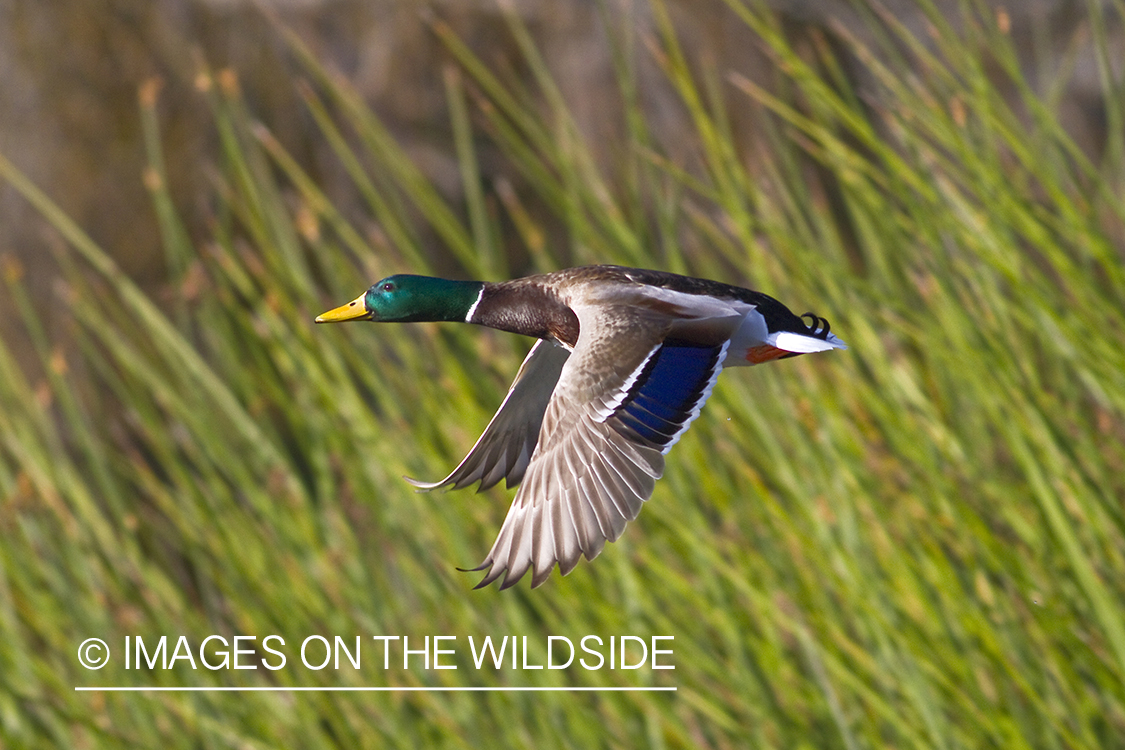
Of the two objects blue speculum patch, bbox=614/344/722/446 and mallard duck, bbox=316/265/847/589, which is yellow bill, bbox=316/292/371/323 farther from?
blue speculum patch, bbox=614/344/722/446

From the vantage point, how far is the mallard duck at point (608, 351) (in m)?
0.57

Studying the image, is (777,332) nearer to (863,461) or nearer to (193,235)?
(863,461)

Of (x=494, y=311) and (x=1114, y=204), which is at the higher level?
(x=1114, y=204)

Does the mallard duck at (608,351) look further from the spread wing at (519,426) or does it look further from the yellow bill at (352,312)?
the spread wing at (519,426)

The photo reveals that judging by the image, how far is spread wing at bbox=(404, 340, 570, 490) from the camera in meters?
0.78

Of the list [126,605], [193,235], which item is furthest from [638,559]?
[193,235]

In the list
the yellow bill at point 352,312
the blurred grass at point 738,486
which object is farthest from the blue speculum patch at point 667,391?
the blurred grass at point 738,486

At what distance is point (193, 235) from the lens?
2.90m

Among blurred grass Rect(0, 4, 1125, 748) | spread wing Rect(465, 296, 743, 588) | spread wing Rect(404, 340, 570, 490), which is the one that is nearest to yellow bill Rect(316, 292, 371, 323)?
spread wing Rect(465, 296, 743, 588)

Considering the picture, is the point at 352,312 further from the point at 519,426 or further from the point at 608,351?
the point at 519,426

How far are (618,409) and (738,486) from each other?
1021 mm

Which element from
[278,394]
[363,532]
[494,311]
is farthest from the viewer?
[363,532]

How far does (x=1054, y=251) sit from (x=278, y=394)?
0.91 metres

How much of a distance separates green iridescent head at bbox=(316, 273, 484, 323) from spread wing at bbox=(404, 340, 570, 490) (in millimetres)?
195
